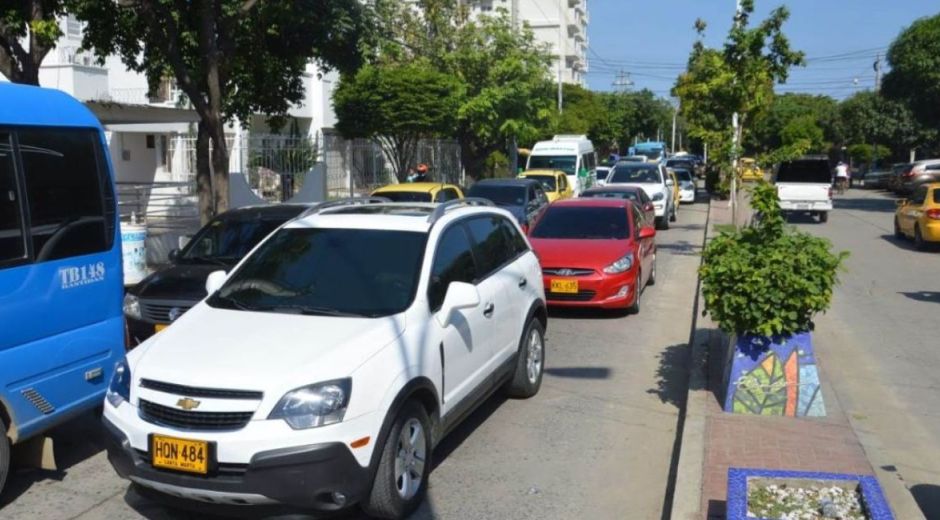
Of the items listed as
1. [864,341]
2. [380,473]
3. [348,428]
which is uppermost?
[348,428]

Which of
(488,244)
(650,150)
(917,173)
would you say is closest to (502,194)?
(488,244)

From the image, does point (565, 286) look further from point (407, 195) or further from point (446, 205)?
point (407, 195)

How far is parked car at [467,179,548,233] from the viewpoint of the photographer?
18594mm

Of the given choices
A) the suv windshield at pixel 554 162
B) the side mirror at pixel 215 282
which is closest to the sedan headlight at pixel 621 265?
the side mirror at pixel 215 282

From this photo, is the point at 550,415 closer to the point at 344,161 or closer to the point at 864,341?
the point at 864,341

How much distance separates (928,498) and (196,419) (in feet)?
15.0

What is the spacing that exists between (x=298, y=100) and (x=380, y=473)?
13.7m

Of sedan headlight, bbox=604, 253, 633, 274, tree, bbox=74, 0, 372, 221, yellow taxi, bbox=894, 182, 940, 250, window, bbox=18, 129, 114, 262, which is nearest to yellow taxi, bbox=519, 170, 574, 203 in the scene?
yellow taxi, bbox=894, 182, 940, 250

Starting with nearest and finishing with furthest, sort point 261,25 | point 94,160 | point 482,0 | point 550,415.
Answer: point 94,160
point 550,415
point 261,25
point 482,0

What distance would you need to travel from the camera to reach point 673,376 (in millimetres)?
9258

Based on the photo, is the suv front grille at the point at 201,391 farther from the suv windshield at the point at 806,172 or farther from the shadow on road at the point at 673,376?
the suv windshield at the point at 806,172

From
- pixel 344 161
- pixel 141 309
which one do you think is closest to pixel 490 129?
pixel 344 161

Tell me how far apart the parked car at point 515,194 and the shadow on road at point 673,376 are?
8.16m

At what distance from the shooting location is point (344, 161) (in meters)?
25.7
